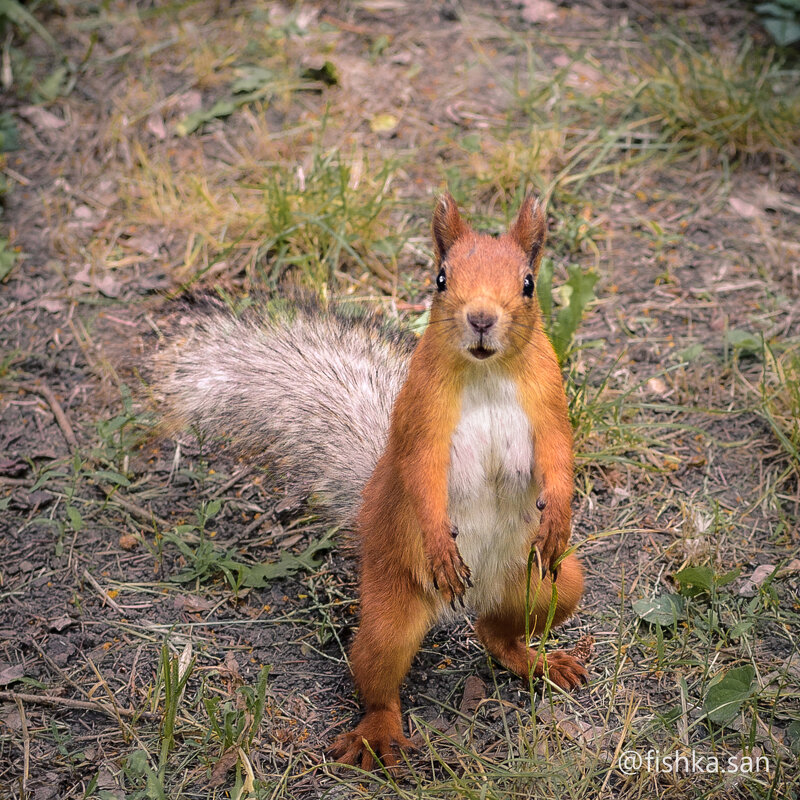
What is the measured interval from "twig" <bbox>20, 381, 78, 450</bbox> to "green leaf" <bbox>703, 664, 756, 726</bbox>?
6.13ft

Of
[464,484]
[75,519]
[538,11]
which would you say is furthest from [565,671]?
[538,11]

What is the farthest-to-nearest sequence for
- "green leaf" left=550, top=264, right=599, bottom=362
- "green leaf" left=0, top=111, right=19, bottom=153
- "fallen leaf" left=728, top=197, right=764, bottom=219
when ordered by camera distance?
"green leaf" left=0, top=111, right=19, bottom=153, "fallen leaf" left=728, top=197, right=764, bottom=219, "green leaf" left=550, top=264, right=599, bottom=362

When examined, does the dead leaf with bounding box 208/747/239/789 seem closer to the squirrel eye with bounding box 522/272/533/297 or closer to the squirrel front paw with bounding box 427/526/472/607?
the squirrel front paw with bounding box 427/526/472/607

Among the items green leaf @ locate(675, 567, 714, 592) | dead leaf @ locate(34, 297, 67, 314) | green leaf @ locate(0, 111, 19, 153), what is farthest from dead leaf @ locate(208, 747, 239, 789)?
green leaf @ locate(0, 111, 19, 153)

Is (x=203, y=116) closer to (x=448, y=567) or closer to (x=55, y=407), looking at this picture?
(x=55, y=407)

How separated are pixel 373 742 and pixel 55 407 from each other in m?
1.51

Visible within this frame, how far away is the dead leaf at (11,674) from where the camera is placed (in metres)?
2.26

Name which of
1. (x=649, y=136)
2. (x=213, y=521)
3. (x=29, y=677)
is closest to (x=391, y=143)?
(x=649, y=136)

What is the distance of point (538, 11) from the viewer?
4.39 metres

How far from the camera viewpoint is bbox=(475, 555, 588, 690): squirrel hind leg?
2.15 meters

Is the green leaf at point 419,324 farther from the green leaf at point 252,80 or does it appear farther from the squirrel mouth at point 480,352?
the green leaf at point 252,80

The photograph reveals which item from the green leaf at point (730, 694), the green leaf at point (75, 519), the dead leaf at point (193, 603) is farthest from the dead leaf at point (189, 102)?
the green leaf at point (730, 694)

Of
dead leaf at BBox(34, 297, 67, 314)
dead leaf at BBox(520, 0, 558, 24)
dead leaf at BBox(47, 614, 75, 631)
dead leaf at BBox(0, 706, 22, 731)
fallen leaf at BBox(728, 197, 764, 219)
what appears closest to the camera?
dead leaf at BBox(0, 706, 22, 731)

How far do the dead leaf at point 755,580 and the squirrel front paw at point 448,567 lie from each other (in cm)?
88
